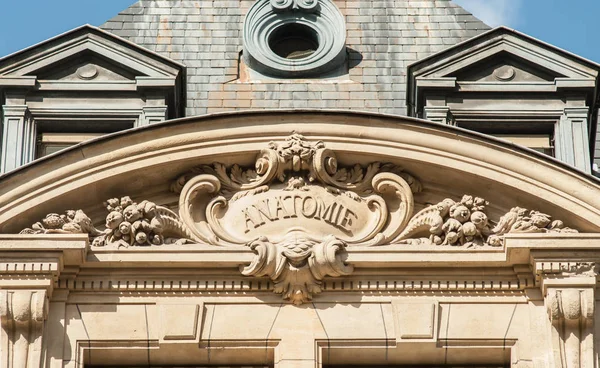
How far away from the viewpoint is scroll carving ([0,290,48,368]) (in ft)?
67.7

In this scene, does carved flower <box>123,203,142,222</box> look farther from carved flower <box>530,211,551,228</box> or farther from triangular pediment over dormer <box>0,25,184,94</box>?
carved flower <box>530,211,551,228</box>

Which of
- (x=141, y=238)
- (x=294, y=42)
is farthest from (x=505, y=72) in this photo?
(x=141, y=238)

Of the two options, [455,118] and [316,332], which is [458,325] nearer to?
[316,332]

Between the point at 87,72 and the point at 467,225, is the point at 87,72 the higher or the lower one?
the higher one

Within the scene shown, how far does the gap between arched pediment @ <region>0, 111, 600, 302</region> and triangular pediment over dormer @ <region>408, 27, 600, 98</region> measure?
2.15 meters

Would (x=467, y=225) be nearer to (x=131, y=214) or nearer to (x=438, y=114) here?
(x=438, y=114)

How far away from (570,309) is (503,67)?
4.27 meters

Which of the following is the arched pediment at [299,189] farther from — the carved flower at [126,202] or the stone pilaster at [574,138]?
the stone pilaster at [574,138]

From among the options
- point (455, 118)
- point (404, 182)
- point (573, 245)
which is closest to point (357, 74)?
point (455, 118)

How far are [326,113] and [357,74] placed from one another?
9.73 feet

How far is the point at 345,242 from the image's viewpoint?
21484 millimetres

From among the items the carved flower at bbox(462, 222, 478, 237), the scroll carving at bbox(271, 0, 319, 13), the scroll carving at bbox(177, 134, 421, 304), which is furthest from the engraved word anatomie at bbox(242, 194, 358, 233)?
the scroll carving at bbox(271, 0, 319, 13)

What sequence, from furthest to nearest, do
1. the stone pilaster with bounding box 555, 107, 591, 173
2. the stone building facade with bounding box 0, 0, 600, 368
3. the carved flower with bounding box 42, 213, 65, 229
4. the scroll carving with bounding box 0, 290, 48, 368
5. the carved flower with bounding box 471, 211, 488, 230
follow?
the stone pilaster with bounding box 555, 107, 591, 173 < the carved flower with bounding box 471, 211, 488, 230 < the carved flower with bounding box 42, 213, 65, 229 < the stone building facade with bounding box 0, 0, 600, 368 < the scroll carving with bounding box 0, 290, 48, 368

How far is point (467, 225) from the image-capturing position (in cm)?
2158
